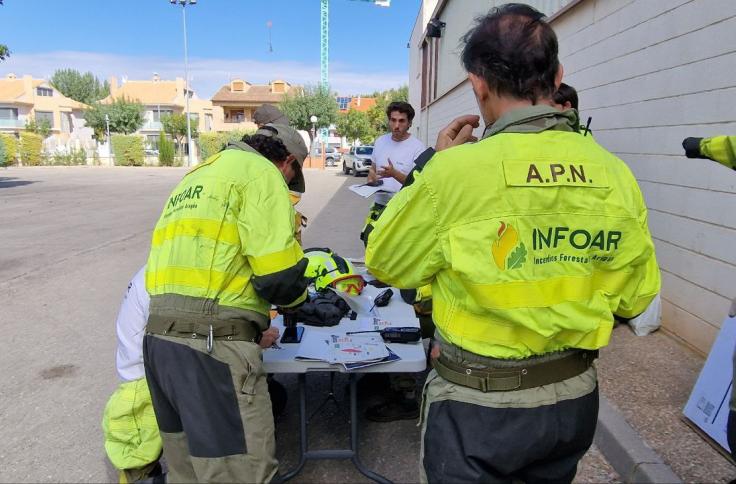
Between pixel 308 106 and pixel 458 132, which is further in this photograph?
pixel 308 106

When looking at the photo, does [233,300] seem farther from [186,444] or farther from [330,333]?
[330,333]

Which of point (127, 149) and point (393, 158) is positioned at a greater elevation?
point (127, 149)

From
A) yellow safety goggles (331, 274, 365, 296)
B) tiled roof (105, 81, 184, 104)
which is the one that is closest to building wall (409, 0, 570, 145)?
yellow safety goggles (331, 274, 365, 296)

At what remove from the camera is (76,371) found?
13.8 feet

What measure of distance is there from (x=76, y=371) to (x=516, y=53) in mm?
4234

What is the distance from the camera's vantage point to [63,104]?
62.3 metres

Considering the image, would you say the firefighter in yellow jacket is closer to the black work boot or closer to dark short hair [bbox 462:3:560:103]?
dark short hair [bbox 462:3:560:103]

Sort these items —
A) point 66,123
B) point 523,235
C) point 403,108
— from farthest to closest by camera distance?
point 66,123
point 403,108
point 523,235

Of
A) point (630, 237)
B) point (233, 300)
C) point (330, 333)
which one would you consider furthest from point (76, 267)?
point (630, 237)

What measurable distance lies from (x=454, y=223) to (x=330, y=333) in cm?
191

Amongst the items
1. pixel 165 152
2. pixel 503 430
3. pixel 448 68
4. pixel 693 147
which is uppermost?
pixel 448 68

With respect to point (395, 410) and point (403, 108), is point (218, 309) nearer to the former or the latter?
point (395, 410)

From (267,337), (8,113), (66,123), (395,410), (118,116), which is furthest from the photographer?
(66,123)

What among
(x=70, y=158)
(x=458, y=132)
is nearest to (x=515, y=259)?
(x=458, y=132)
